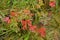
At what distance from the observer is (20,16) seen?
2.60 metres

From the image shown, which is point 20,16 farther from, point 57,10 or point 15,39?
point 57,10

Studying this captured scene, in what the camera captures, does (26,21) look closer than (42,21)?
Yes

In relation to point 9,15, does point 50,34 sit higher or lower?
lower

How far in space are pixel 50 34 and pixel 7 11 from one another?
2.29 ft

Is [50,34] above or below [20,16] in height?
below

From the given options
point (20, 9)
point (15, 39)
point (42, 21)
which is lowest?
point (15, 39)

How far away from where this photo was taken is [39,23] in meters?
2.77

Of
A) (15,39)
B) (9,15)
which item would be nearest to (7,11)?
(9,15)

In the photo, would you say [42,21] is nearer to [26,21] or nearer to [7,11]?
[26,21]

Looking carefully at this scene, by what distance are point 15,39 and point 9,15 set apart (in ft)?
1.14

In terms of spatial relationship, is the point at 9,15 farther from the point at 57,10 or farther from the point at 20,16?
the point at 57,10

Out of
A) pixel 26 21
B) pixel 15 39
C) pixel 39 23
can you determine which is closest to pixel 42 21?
pixel 39 23

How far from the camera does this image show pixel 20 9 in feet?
9.03

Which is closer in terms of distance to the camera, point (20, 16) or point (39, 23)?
point (20, 16)
